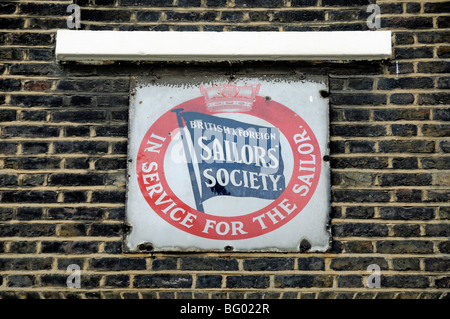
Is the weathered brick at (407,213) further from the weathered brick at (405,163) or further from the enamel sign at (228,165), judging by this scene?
the enamel sign at (228,165)

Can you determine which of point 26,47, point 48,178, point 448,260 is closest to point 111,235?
point 48,178

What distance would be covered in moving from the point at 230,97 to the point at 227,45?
293 mm

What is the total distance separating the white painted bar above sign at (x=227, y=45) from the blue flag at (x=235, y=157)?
383 millimetres

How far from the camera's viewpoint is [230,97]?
241cm

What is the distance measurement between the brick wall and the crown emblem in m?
0.11

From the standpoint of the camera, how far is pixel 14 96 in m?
2.43

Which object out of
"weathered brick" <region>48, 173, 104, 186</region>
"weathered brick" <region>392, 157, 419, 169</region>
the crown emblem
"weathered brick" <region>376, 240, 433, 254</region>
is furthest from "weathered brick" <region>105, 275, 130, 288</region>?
"weathered brick" <region>392, 157, 419, 169</region>

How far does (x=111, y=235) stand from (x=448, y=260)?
182 centimetres

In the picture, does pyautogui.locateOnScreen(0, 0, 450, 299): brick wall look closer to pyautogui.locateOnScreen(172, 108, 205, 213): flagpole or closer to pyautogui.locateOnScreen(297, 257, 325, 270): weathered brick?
pyautogui.locateOnScreen(297, 257, 325, 270): weathered brick

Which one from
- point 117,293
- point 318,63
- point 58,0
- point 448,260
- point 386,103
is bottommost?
point 117,293

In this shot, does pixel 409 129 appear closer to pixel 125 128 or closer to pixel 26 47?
pixel 125 128

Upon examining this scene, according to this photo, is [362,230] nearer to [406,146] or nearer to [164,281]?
[406,146]

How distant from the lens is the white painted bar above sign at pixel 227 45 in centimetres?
238

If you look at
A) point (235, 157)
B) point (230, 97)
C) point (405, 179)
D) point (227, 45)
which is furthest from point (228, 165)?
point (405, 179)
